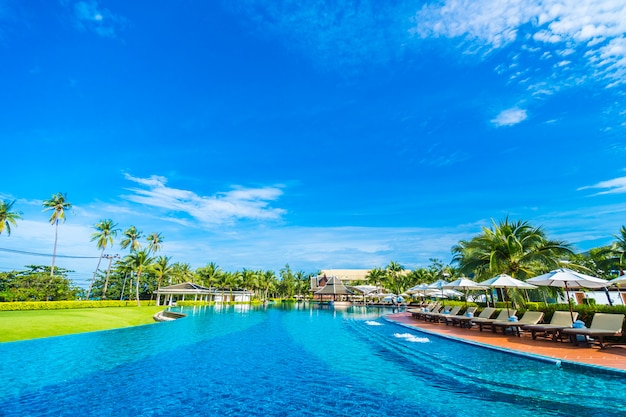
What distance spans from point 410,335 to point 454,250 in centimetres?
1824

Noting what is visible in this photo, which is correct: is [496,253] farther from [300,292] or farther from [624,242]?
[300,292]

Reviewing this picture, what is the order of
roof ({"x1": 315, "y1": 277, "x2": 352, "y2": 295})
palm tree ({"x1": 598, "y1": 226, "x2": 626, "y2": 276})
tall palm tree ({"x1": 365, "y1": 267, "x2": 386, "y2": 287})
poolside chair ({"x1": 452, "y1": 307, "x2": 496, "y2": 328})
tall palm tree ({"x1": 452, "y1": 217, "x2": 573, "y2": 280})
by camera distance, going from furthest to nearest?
tall palm tree ({"x1": 365, "y1": 267, "x2": 386, "y2": 287}) < roof ({"x1": 315, "y1": 277, "x2": 352, "y2": 295}) < palm tree ({"x1": 598, "y1": 226, "x2": 626, "y2": 276}) < tall palm tree ({"x1": 452, "y1": 217, "x2": 573, "y2": 280}) < poolside chair ({"x1": 452, "y1": 307, "x2": 496, "y2": 328})

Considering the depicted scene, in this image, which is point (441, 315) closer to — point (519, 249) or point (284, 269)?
point (519, 249)

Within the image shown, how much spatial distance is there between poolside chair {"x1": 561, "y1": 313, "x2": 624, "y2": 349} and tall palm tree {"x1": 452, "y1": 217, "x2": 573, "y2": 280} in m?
6.74

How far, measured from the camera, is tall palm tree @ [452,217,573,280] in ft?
56.9

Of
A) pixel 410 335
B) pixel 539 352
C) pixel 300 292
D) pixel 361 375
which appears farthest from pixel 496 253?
pixel 300 292

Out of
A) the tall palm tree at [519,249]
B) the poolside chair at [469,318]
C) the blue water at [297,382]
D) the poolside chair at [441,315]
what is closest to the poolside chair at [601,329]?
the blue water at [297,382]

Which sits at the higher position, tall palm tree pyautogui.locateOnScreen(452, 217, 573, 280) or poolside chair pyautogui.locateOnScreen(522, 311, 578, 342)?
tall palm tree pyautogui.locateOnScreen(452, 217, 573, 280)

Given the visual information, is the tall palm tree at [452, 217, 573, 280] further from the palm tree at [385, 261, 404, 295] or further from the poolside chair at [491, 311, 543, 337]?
the palm tree at [385, 261, 404, 295]

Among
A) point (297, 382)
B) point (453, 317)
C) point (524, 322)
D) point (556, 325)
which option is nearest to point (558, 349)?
point (556, 325)

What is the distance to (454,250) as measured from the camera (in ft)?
101

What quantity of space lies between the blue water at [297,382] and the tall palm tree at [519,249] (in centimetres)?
813

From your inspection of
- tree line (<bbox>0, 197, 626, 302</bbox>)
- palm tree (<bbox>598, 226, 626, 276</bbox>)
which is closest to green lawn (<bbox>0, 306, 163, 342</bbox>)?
tree line (<bbox>0, 197, 626, 302</bbox>)

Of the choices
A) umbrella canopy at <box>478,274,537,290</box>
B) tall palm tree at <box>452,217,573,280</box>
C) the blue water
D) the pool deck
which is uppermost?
tall palm tree at <box>452,217,573,280</box>
